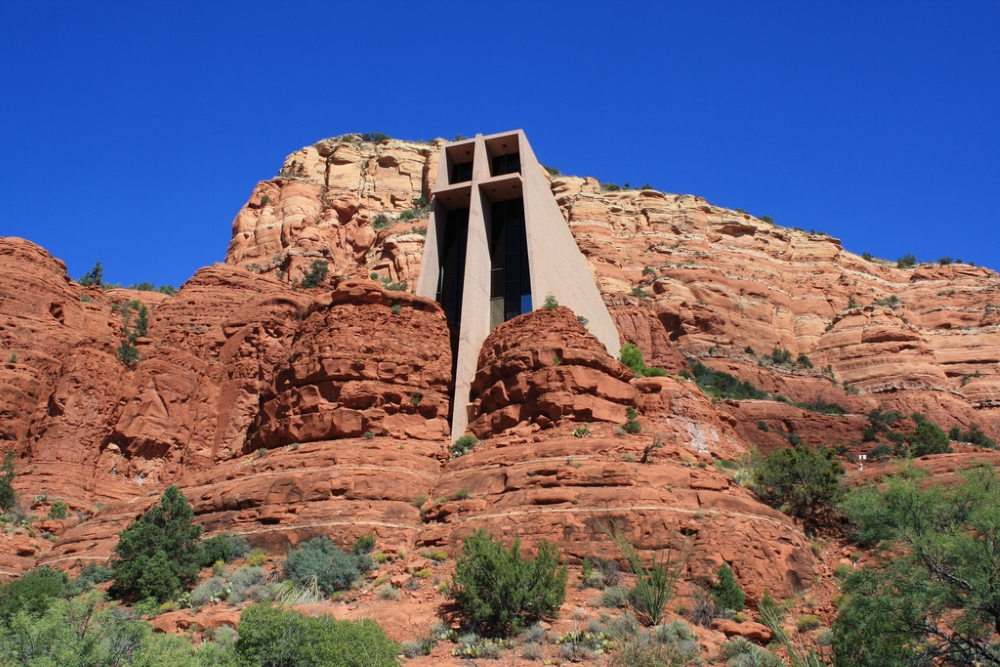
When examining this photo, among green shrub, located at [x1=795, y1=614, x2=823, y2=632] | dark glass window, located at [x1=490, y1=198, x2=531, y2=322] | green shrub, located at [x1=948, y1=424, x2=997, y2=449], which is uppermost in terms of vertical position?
dark glass window, located at [x1=490, y1=198, x2=531, y2=322]

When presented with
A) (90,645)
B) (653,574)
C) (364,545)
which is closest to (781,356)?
(653,574)

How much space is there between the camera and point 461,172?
39875mm

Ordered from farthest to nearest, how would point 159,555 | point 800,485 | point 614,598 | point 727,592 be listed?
1. point 800,485
2. point 159,555
3. point 727,592
4. point 614,598

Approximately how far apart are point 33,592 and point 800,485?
19.9 meters

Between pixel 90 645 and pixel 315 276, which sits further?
pixel 315 276

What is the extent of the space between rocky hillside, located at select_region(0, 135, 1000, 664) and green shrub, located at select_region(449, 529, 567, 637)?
85.3 inches

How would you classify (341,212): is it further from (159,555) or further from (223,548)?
(159,555)

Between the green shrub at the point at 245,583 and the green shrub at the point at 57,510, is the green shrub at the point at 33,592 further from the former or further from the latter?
the green shrub at the point at 57,510

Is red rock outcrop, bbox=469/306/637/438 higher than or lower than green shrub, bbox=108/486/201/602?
higher

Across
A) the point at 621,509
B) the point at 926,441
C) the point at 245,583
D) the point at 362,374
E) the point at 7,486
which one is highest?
the point at 926,441

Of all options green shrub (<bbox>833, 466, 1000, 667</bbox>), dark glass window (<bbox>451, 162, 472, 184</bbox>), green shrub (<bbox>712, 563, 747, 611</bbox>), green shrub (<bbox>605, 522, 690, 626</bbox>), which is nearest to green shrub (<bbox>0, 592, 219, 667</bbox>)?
green shrub (<bbox>605, 522, 690, 626</bbox>)

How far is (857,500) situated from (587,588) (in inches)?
240

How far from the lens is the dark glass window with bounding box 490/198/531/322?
35.6 meters

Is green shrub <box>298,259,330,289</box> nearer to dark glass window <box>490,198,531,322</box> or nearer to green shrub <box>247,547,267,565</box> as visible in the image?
dark glass window <box>490,198,531,322</box>
